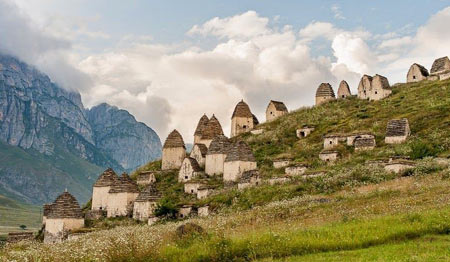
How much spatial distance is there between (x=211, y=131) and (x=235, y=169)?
51.5 feet

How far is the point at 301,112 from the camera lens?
7369 cm

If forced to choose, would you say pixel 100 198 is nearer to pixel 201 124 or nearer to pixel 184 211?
pixel 184 211

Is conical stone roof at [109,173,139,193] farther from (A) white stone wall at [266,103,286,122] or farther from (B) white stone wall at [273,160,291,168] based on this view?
(A) white stone wall at [266,103,286,122]

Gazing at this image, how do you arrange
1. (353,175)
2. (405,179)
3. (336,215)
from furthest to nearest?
(353,175) < (405,179) < (336,215)

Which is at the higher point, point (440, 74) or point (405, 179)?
point (440, 74)

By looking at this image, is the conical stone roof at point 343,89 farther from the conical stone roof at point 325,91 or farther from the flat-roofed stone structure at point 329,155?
the flat-roofed stone structure at point 329,155

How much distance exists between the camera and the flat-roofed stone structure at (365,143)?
45594 mm

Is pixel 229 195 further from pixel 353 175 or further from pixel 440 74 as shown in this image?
pixel 440 74

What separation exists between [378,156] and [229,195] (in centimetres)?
1243

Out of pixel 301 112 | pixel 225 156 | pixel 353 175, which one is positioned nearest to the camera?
pixel 353 175

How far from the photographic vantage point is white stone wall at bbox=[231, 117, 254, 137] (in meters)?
70.3

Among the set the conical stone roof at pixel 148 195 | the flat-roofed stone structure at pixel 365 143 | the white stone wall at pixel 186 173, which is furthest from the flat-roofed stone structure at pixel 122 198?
the flat-roofed stone structure at pixel 365 143

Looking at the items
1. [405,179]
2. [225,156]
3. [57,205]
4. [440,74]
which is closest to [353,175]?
[405,179]

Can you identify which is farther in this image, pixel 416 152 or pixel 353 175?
pixel 416 152
